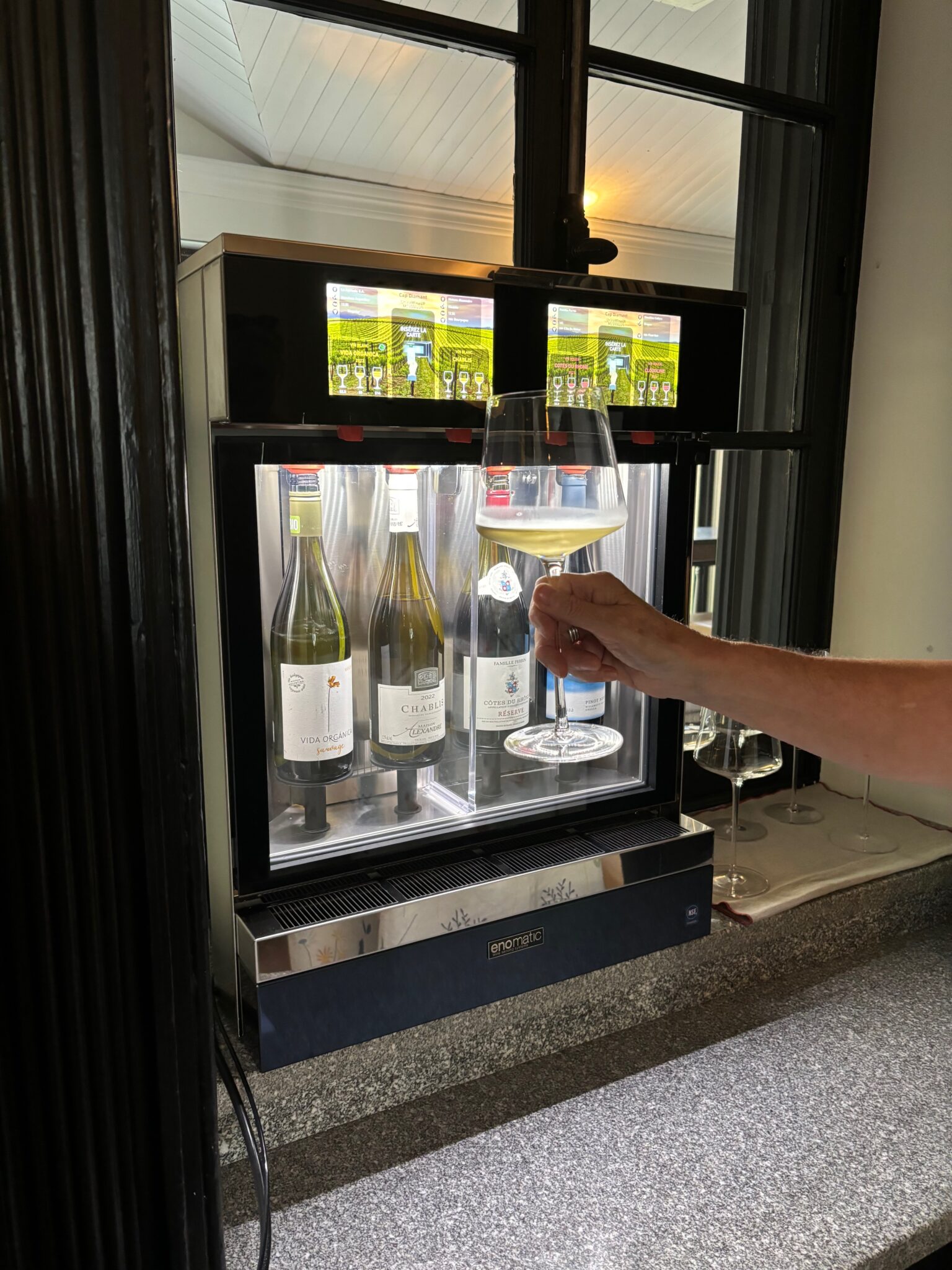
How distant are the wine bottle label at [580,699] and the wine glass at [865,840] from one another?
0.52 metres

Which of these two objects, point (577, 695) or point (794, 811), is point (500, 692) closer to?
point (577, 695)

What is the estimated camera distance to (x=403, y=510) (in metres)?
1.01

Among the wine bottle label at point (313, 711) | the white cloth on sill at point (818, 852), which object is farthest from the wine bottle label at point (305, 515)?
the white cloth on sill at point (818, 852)

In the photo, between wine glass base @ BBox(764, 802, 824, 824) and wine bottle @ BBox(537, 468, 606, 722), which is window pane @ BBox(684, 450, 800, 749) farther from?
wine bottle @ BBox(537, 468, 606, 722)

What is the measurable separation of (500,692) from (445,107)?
0.70 metres

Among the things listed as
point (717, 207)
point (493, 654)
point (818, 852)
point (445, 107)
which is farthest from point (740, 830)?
point (445, 107)

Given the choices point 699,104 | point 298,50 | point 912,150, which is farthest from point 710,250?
point 298,50

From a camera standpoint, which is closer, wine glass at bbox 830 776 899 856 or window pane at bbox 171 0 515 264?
window pane at bbox 171 0 515 264

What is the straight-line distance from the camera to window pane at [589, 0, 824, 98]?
4.16ft

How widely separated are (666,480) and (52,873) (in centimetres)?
74

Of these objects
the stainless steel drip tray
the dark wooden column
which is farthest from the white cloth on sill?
the dark wooden column

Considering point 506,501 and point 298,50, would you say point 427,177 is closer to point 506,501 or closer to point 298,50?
point 298,50

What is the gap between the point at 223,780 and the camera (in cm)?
85

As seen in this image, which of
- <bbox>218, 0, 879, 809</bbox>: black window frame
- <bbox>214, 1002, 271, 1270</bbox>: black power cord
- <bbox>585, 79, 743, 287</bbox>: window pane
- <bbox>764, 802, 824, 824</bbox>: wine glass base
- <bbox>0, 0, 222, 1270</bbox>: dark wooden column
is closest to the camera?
<bbox>0, 0, 222, 1270</bbox>: dark wooden column
